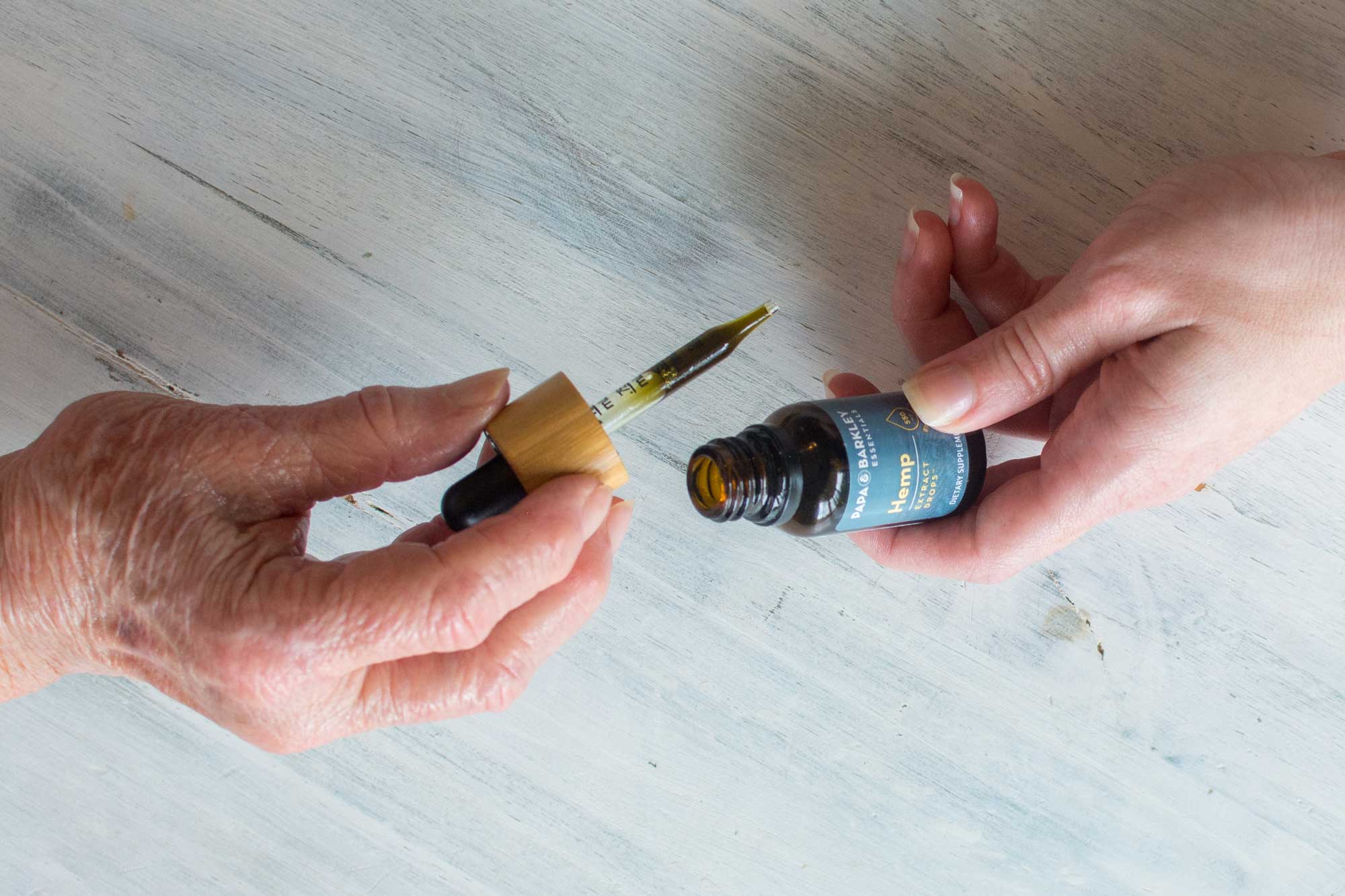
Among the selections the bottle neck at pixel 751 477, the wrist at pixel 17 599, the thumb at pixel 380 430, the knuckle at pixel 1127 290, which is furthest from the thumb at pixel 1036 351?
the wrist at pixel 17 599

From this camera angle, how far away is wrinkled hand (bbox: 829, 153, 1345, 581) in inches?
27.1

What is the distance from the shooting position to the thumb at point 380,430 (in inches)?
24.9

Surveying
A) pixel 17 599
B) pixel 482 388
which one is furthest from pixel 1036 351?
pixel 17 599

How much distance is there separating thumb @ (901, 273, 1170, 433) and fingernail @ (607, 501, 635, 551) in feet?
0.86

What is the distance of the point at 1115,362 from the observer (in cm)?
73

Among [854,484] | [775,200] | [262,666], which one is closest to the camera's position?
[262,666]

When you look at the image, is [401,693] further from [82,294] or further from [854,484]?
Result: [82,294]

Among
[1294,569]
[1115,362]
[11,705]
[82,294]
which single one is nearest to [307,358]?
[82,294]

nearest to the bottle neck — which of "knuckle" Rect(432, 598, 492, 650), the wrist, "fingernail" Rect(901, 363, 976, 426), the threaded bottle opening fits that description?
the threaded bottle opening

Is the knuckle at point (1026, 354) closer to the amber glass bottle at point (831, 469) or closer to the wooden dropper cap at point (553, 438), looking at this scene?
the amber glass bottle at point (831, 469)

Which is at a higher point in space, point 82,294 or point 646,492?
point 82,294

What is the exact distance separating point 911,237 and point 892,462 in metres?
0.26

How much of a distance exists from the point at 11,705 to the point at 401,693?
1.97 feet

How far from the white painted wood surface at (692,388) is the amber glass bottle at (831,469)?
0.18m
